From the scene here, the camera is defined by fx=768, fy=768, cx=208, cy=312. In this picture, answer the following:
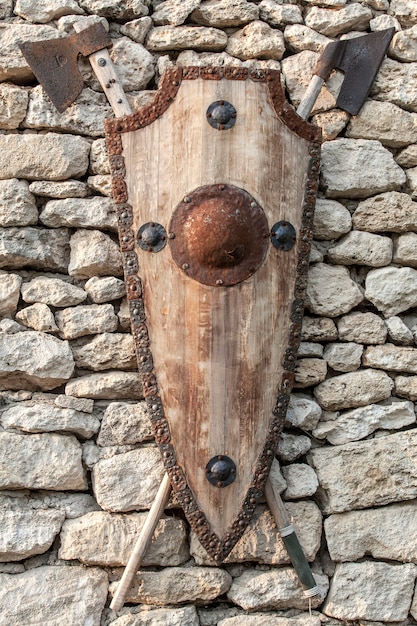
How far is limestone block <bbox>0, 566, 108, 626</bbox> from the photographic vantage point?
8.02 feet

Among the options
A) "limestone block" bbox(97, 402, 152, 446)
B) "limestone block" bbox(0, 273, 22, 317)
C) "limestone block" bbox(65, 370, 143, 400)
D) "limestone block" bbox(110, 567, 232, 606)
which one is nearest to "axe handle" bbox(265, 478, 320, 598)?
"limestone block" bbox(110, 567, 232, 606)

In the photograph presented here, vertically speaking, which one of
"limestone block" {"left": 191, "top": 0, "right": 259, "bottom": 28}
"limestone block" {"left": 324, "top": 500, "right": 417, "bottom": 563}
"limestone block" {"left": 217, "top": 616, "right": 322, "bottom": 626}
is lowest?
"limestone block" {"left": 217, "top": 616, "right": 322, "bottom": 626}

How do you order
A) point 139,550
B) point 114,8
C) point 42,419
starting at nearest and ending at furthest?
point 139,550, point 42,419, point 114,8

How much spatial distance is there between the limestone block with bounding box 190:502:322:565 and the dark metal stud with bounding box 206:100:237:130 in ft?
4.21

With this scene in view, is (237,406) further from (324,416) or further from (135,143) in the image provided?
(135,143)

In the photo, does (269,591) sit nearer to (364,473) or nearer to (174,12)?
(364,473)

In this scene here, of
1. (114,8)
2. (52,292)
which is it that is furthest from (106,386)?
(114,8)

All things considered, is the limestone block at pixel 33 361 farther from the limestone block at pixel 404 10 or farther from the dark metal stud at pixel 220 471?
the limestone block at pixel 404 10

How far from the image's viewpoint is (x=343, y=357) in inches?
106

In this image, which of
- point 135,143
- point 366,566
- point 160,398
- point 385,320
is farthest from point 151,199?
point 366,566

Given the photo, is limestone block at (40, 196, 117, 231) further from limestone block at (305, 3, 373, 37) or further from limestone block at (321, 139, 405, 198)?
limestone block at (305, 3, 373, 37)

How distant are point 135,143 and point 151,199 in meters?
0.20

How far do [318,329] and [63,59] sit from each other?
4.26 ft

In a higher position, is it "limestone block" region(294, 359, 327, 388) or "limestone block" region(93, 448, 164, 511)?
"limestone block" region(294, 359, 327, 388)
